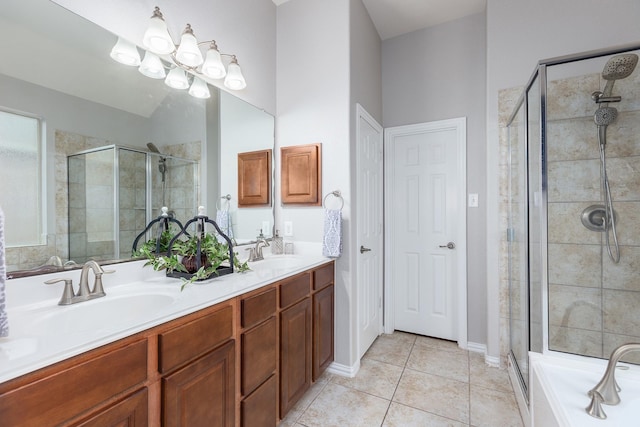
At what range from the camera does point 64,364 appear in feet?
2.35

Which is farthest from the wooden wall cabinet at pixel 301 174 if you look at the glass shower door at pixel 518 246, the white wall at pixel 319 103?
the glass shower door at pixel 518 246

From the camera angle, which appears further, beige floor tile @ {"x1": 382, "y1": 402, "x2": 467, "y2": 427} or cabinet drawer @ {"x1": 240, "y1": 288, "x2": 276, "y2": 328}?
beige floor tile @ {"x1": 382, "y1": 402, "x2": 467, "y2": 427}

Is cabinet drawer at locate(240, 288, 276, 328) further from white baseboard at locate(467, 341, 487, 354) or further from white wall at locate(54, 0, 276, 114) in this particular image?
white baseboard at locate(467, 341, 487, 354)

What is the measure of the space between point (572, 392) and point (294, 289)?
1.33 m

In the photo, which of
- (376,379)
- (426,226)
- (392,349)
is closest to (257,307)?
(376,379)

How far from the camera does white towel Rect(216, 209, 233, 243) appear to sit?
6.26ft

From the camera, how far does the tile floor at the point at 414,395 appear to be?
5.63 feet

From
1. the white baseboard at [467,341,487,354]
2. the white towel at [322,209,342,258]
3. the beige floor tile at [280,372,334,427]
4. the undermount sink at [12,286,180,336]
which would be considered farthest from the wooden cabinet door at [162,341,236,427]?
the white baseboard at [467,341,487,354]

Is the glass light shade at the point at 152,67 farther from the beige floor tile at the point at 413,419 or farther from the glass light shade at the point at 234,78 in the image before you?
the beige floor tile at the point at 413,419

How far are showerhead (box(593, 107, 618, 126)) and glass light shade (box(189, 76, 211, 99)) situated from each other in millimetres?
2496

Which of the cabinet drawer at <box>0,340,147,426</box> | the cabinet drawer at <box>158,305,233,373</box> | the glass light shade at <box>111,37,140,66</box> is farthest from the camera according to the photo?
the glass light shade at <box>111,37,140,66</box>

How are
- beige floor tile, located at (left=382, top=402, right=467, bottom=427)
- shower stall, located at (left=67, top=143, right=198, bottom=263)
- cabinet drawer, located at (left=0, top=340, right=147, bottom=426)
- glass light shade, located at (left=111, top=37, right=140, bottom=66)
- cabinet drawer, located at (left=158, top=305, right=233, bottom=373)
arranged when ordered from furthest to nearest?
beige floor tile, located at (left=382, top=402, right=467, bottom=427) < glass light shade, located at (left=111, top=37, right=140, bottom=66) < shower stall, located at (left=67, top=143, right=198, bottom=263) < cabinet drawer, located at (left=158, top=305, right=233, bottom=373) < cabinet drawer, located at (left=0, top=340, right=147, bottom=426)

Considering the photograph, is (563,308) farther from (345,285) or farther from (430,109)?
(430,109)

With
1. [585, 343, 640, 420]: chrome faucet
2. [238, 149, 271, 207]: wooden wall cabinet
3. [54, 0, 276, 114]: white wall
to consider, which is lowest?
[585, 343, 640, 420]: chrome faucet
